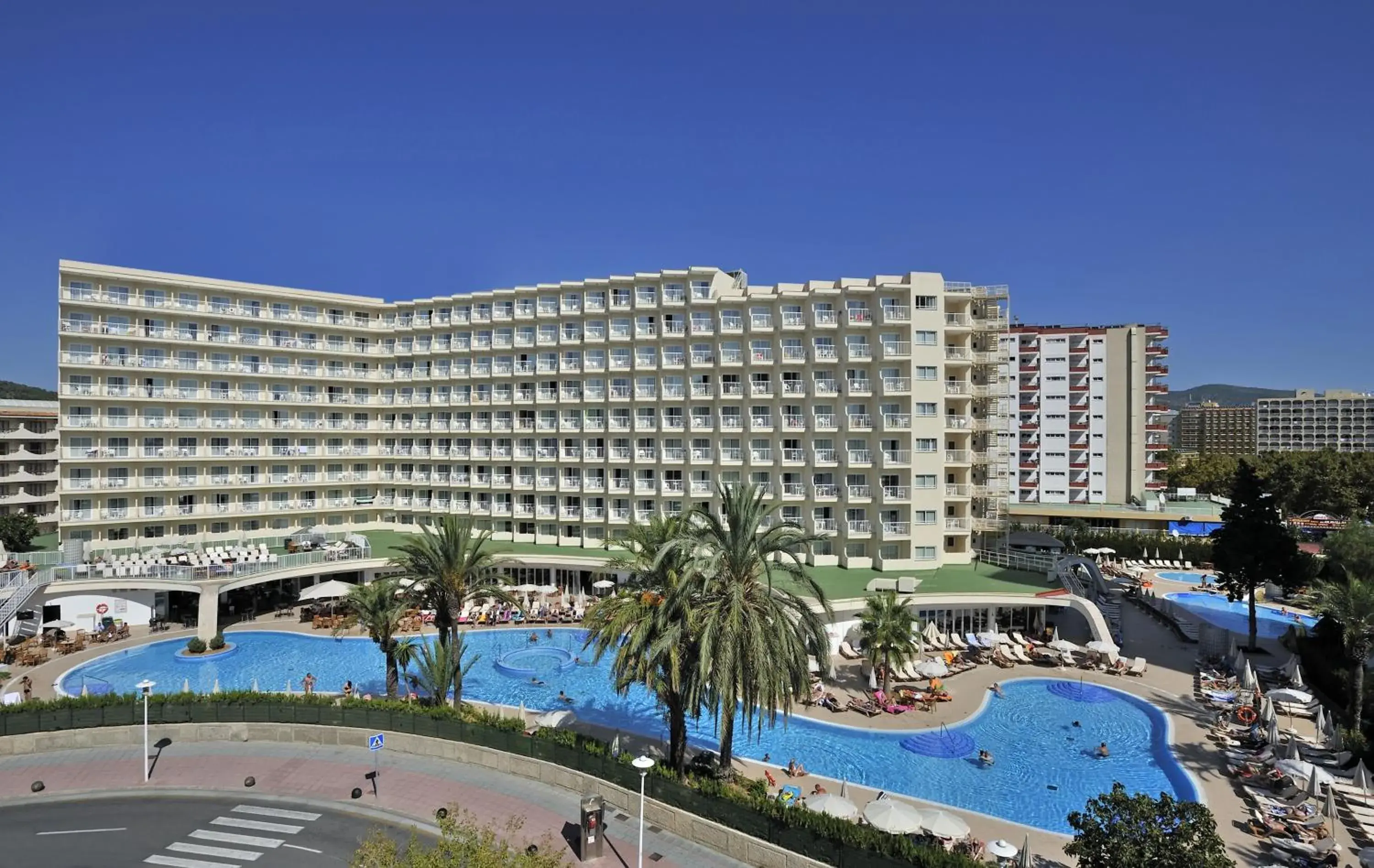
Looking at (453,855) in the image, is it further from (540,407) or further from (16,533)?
(16,533)

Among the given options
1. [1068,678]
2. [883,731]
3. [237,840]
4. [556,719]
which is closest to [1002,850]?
[883,731]

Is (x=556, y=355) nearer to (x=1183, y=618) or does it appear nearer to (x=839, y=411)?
(x=839, y=411)

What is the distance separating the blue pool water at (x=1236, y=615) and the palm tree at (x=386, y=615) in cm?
4971

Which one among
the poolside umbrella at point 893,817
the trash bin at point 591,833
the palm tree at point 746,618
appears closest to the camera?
the trash bin at point 591,833

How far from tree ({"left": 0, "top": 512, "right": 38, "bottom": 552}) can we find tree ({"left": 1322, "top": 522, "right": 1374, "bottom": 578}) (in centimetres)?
8604

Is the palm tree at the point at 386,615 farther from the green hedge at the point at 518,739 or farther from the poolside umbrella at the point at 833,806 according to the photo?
the poolside umbrella at the point at 833,806

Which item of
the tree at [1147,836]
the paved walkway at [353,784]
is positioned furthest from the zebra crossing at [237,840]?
the tree at [1147,836]

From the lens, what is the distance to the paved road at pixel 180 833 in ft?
64.1

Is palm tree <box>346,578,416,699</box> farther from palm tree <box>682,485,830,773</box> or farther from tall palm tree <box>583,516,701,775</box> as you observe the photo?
palm tree <box>682,485,830,773</box>

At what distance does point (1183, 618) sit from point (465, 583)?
4726 centimetres

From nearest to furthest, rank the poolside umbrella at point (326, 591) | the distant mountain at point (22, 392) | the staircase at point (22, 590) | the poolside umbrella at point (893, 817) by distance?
1. the poolside umbrella at point (893, 817)
2. the staircase at point (22, 590)
3. the poolside umbrella at point (326, 591)
4. the distant mountain at point (22, 392)

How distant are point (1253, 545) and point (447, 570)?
43.1 m

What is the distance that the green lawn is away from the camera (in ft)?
137

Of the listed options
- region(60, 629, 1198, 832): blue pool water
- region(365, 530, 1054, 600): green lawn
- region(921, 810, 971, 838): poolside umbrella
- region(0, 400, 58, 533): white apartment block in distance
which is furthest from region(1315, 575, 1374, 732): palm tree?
region(0, 400, 58, 533): white apartment block in distance
